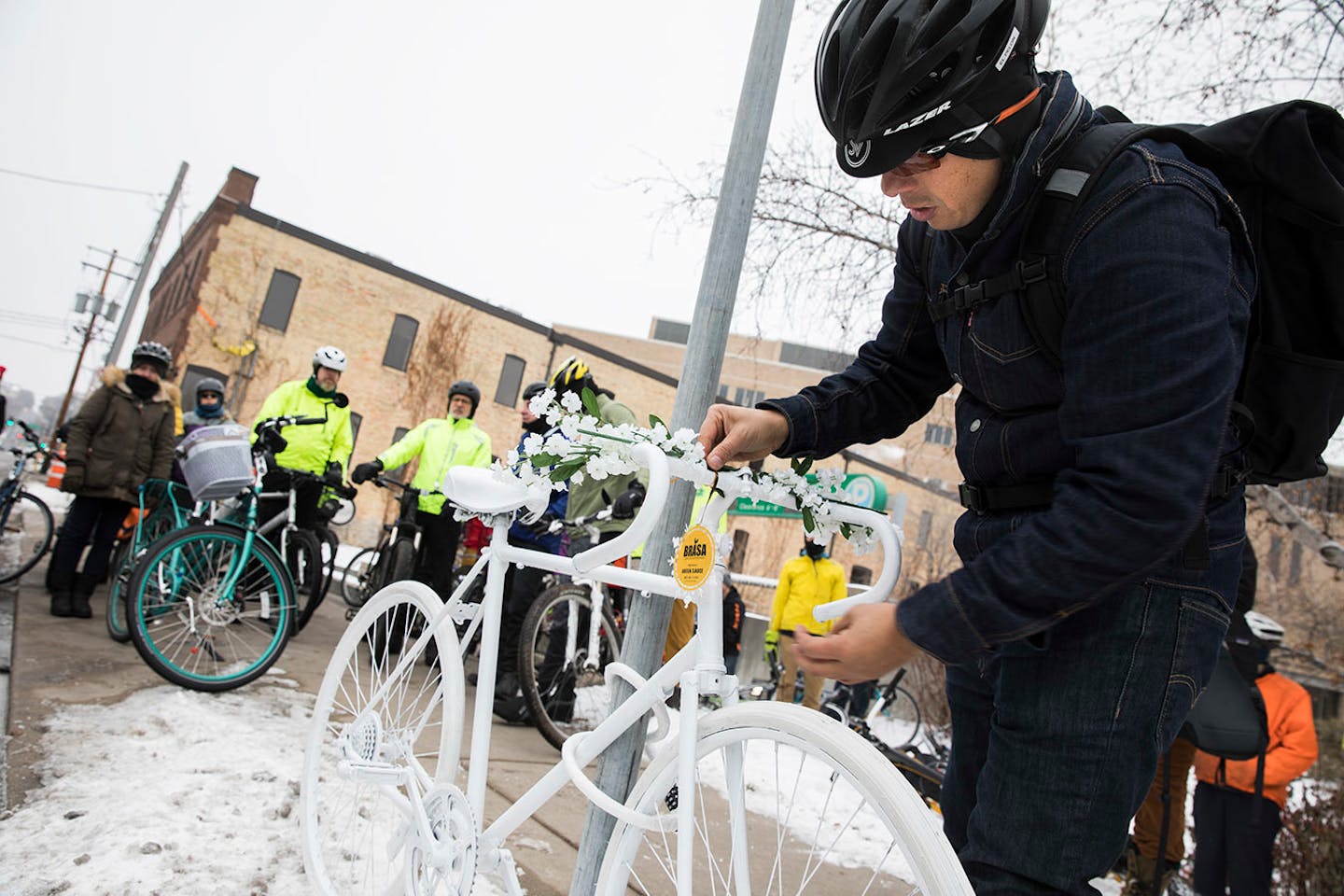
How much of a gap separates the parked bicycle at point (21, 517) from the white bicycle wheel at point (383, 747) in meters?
5.38

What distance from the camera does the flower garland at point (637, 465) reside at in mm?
1698

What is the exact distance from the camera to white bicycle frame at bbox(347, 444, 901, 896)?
151cm

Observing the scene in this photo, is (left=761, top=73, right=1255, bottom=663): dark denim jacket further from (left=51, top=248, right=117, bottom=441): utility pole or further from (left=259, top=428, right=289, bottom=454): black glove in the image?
(left=51, top=248, right=117, bottom=441): utility pole

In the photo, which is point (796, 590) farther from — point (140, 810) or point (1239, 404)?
point (1239, 404)

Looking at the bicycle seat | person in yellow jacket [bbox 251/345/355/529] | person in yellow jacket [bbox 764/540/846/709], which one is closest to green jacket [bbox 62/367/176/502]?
person in yellow jacket [bbox 251/345/355/529]

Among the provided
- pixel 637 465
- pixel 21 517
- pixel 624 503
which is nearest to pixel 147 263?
pixel 21 517

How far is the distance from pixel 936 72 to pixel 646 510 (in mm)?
855

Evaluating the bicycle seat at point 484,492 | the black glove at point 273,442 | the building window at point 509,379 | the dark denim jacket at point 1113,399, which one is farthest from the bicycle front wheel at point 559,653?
the building window at point 509,379

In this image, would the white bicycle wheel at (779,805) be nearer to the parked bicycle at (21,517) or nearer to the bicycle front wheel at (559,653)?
the bicycle front wheel at (559,653)

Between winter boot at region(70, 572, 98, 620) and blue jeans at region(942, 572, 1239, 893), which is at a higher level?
blue jeans at region(942, 572, 1239, 893)

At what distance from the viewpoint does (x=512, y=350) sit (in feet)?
93.9

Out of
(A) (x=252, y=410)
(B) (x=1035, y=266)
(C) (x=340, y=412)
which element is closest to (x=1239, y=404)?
(B) (x=1035, y=266)

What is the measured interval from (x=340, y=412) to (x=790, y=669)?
16.2 ft

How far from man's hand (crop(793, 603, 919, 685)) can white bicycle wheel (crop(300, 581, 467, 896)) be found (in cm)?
118
